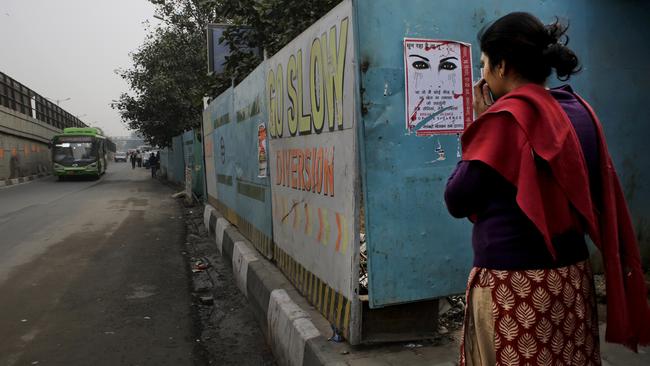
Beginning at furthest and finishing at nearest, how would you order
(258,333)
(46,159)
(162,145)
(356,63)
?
(46,159) → (162,145) → (258,333) → (356,63)

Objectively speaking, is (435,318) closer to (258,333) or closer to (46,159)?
(258,333)

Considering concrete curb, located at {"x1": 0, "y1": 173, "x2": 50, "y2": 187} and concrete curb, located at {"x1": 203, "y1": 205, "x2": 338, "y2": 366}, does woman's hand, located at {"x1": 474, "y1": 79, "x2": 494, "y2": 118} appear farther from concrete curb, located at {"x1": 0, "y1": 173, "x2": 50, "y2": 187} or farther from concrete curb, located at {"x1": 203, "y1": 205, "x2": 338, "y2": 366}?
concrete curb, located at {"x1": 0, "y1": 173, "x2": 50, "y2": 187}

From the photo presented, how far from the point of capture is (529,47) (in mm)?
1485

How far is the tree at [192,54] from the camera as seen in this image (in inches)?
258

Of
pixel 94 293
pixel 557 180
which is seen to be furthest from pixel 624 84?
pixel 94 293

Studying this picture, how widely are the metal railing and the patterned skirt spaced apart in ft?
102

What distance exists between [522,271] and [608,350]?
6.00ft

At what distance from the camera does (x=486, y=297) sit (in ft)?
5.04

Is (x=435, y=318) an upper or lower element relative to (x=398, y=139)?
lower

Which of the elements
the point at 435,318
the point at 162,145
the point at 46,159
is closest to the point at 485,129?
the point at 435,318

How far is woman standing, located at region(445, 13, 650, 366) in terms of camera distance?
1434mm

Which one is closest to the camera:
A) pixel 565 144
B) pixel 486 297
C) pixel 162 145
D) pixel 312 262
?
pixel 565 144

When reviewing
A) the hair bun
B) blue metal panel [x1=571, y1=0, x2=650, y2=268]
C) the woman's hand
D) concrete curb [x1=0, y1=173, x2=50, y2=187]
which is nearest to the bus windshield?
concrete curb [x1=0, y1=173, x2=50, y2=187]

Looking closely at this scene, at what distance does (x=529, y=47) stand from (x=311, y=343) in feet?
7.22
